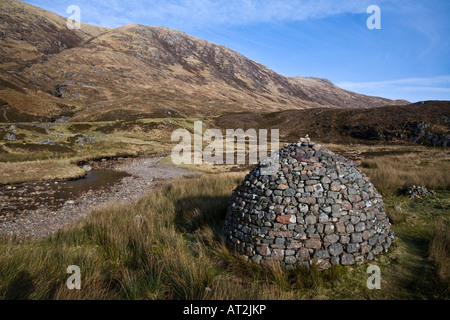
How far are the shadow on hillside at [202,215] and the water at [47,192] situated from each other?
9010mm

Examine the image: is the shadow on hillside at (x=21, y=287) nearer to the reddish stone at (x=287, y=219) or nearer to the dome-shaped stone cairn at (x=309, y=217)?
the dome-shaped stone cairn at (x=309, y=217)

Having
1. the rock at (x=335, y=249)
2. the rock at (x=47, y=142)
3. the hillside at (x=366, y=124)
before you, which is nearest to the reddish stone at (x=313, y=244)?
the rock at (x=335, y=249)

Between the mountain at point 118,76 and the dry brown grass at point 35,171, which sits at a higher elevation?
the mountain at point 118,76

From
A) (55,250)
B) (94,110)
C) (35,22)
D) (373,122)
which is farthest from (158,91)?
(55,250)

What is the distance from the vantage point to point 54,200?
15.5 meters

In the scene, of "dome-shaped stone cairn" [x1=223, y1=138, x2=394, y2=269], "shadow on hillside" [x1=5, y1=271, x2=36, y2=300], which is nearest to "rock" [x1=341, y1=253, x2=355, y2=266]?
"dome-shaped stone cairn" [x1=223, y1=138, x2=394, y2=269]

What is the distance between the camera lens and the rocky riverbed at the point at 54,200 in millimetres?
11156

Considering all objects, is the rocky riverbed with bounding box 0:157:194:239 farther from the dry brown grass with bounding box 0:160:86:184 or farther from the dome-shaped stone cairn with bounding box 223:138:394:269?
the dome-shaped stone cairn with bounding box 223:138:394:269

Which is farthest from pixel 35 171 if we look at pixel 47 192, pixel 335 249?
pixel 335 249

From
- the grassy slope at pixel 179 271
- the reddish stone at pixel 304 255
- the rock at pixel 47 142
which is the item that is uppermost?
the rock at pixel 47 142

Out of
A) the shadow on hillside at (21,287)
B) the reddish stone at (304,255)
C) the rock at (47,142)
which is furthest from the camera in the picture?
the rock at (47,142)
